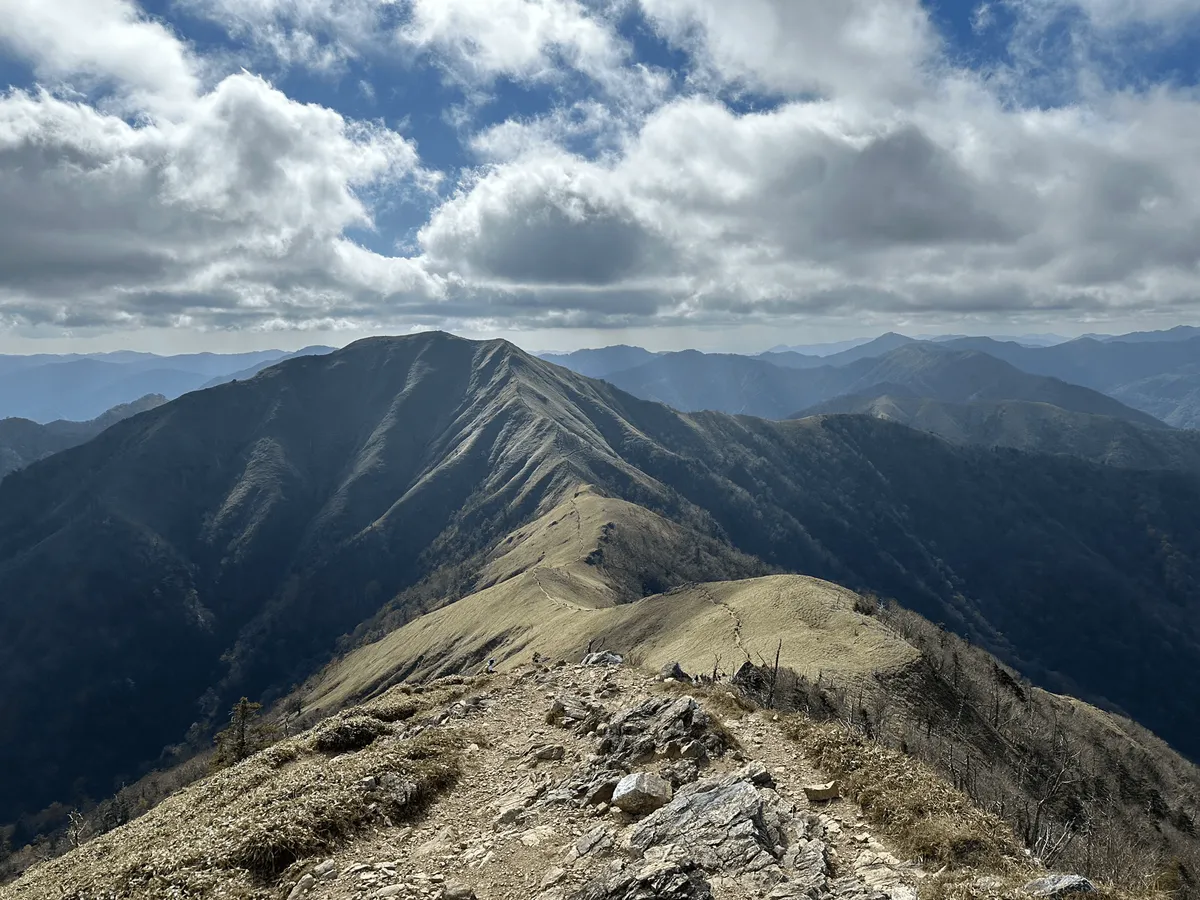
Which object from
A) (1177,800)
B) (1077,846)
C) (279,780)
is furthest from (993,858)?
(1177,800)

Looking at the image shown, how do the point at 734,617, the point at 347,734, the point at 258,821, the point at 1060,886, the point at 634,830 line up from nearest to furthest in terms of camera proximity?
the point at 1060,886, the point at 634,830, the point at 258,821, the point at 347,734, the point at 734,617

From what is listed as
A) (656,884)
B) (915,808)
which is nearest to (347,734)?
(656,884)

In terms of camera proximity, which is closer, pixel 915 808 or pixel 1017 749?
pixel 915 808

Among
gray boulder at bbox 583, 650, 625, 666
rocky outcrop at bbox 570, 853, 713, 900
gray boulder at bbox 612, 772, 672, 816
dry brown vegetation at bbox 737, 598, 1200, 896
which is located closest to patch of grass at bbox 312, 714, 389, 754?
gray boulder at bbox 612, 772, 672, 816

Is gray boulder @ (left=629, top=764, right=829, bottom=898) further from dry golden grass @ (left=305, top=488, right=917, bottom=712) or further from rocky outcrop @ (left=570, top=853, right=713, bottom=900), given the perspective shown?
dry golden grass @ (left=305, top=488, right=917, bottom=712)

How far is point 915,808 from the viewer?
69.8 ft

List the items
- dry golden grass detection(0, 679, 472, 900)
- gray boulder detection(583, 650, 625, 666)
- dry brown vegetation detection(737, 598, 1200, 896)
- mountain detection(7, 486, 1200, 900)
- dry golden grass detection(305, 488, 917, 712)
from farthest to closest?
1. dry golden grass detection(305, 488, 917, 712)
2. gray boulder detection(583, 650, 625, 666)
3. dry brown vegetation detection(737, 598, 1200, 896)
4. dry golden grass detection(0, 679, 472, 900)
5. mountain detection(7, 486, 1200, 900)

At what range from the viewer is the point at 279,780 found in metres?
29.2

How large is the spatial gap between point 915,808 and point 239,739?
186ft

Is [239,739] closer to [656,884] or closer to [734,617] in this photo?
[656,884]

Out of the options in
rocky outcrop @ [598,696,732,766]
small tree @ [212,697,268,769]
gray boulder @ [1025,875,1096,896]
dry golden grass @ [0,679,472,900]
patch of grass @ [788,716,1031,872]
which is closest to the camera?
gray boulder @ [1025,875,1096,896]

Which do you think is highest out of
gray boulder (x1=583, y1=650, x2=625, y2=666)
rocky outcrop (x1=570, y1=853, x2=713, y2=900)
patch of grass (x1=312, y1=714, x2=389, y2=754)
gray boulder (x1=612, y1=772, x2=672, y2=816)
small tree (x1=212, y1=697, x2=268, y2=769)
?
rocky outcrop (x1=570, y1=853, x2=713, y2=900)

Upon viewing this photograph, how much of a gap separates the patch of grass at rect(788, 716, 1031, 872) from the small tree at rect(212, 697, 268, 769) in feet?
153

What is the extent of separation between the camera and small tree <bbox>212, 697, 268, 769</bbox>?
181ft
